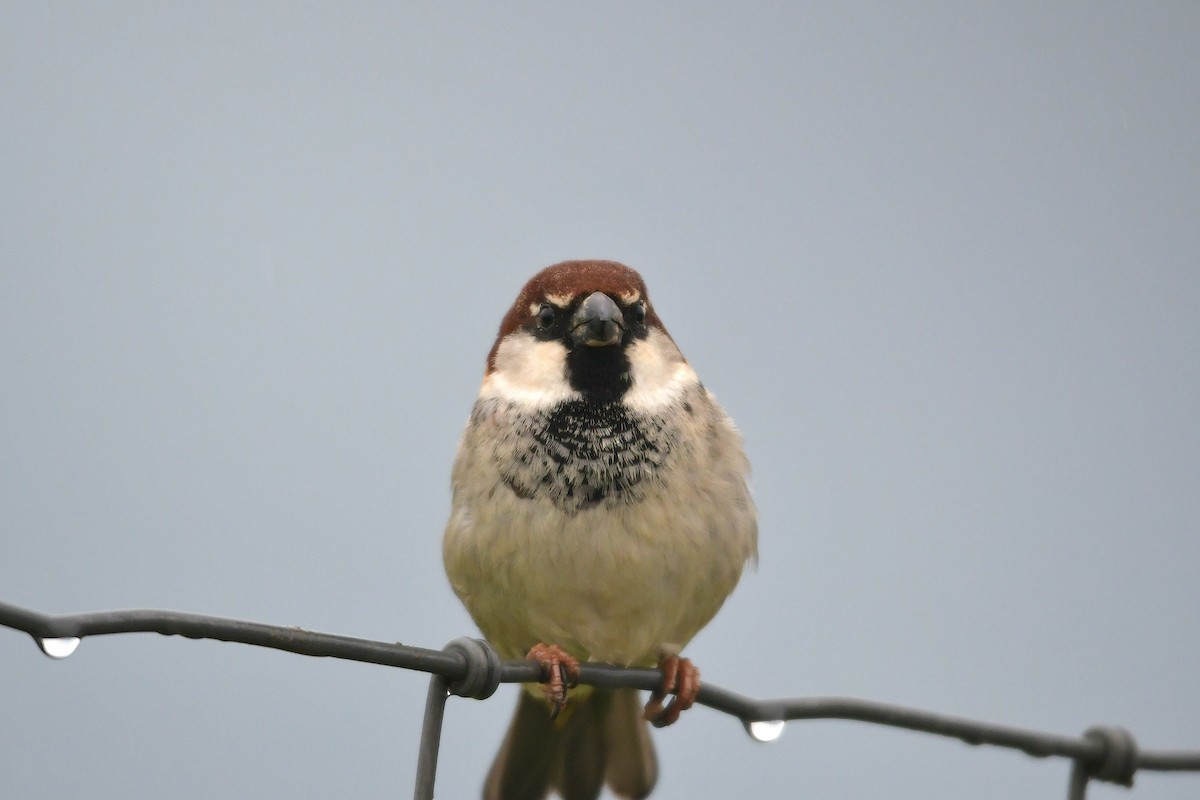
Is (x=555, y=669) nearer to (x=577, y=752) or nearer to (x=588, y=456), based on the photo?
(x=588, y=456)

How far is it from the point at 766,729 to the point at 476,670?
323 mm

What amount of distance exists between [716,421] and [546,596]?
343 millimetres

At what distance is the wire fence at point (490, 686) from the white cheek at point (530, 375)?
0.50 metres

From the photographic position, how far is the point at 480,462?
1729mm

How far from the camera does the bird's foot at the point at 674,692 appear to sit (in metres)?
1.69

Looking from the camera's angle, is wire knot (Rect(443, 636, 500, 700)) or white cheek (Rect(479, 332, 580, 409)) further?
white cheek (Rect(479, 332, 580, 409))

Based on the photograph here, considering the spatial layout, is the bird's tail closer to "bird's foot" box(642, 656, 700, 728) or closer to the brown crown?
"bird's foot" box(642, 656, 700, 728)

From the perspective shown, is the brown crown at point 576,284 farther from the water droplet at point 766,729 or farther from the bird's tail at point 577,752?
the water droplet at point 766,729

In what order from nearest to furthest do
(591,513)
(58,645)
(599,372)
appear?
(58,645) < (591,513) < (599,372)

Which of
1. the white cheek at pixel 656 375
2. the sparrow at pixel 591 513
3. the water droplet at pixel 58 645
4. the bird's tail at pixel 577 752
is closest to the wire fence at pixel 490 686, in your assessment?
the water droplet at pixel 58 645

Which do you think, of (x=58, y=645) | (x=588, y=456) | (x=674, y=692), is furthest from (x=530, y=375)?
(x=58, y=645)

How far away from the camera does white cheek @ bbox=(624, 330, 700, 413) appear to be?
1.76 metres

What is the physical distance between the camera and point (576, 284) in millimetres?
1841

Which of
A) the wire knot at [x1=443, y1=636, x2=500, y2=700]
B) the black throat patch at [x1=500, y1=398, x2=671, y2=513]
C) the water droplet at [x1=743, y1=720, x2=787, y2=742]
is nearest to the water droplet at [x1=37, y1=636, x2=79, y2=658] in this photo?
the wire knot at [x1=443, y1=636, x2=500, y2=700]
